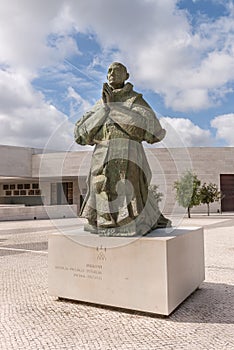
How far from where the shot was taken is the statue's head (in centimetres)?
509

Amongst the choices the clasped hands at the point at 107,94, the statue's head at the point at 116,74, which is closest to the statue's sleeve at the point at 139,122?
the clasped hands at the point at 107,94

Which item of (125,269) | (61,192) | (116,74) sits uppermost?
(116,74)

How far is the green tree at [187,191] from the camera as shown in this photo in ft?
69.5

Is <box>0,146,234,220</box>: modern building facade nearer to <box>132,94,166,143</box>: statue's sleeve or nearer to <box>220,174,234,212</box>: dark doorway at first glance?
<box>220,174,234,212</box>: dark doorway

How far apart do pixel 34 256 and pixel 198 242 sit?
17.5 ft

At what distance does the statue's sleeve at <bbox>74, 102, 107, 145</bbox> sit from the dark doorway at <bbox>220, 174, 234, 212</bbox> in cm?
3447

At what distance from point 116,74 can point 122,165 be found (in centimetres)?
149

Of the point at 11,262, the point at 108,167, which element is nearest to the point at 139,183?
the point at 108,167

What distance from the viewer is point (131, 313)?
4.49m

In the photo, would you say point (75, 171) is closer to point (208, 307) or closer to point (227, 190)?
point (227, 190)

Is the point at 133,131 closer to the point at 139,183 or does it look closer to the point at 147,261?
the point at 139,183

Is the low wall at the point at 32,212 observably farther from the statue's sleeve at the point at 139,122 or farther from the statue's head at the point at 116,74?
the statue's sleeve at the point at 139,122

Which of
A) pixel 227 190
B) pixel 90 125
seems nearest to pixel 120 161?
pixel 90 125

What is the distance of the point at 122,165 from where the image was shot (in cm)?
481
